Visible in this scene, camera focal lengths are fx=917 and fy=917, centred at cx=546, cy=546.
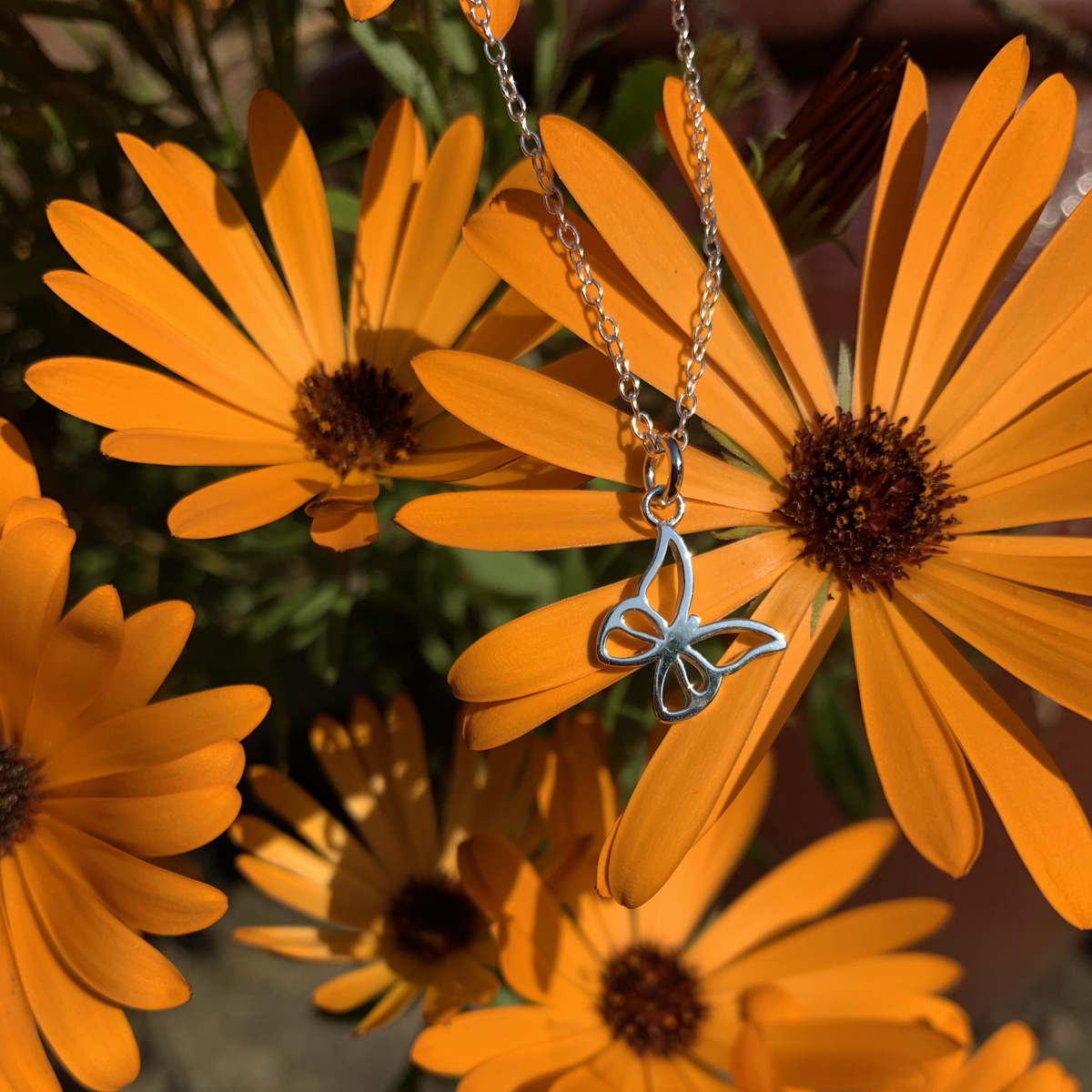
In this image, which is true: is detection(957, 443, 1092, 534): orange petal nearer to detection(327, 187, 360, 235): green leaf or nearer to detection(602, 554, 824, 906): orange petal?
detection(602, 554, 824, 906): orange petal

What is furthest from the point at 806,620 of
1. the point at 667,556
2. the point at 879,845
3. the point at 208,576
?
the point at 208,576

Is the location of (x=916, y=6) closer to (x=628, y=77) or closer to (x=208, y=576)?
(x=628, y=77)

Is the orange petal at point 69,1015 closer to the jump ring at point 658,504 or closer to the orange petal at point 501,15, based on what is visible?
the jump ring at point 658,504

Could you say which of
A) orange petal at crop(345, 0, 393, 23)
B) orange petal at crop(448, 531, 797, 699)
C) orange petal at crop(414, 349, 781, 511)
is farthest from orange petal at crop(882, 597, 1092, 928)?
orange petal at crop(345, 0, 393, 23)

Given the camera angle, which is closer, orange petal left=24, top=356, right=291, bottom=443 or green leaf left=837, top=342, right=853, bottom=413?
orange petal left=24, top=356, right=291, bottom=443

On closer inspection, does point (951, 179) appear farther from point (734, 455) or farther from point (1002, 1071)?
point (1002, 1071)

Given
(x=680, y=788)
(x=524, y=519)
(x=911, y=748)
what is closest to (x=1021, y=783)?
A: (x=911, y=748)
